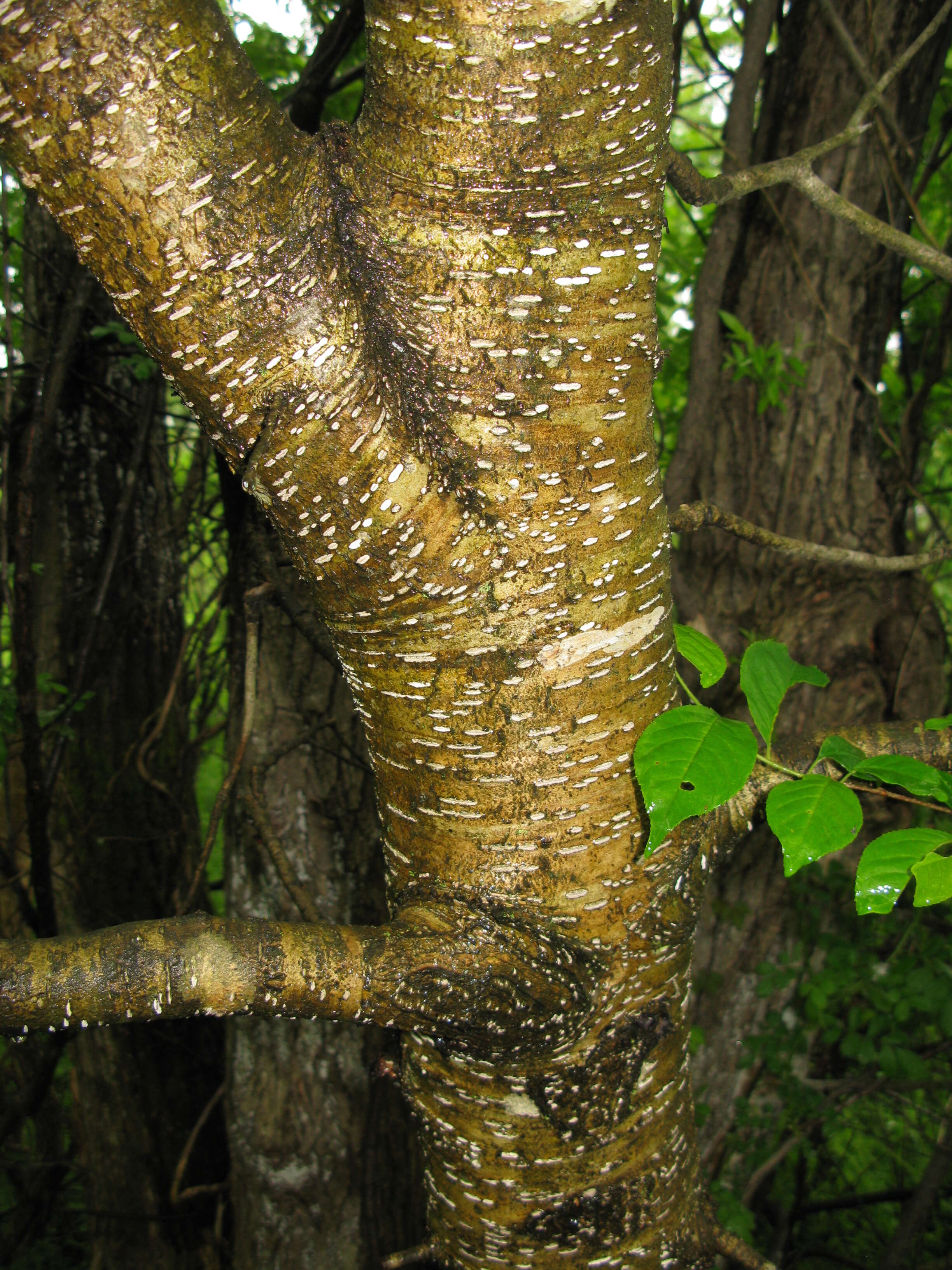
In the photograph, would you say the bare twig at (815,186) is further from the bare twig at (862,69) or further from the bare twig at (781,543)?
the bare twig at (781,543)

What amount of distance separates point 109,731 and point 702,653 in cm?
236

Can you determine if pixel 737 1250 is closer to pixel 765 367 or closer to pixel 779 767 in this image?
pixel 779 767

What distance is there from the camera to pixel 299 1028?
2.31m

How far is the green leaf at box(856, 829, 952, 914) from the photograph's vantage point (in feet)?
3.27

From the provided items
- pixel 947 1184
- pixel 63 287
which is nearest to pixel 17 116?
pixel 63 287

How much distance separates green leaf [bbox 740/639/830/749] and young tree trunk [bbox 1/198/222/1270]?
2038 mm

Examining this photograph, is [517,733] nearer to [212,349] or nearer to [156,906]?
[212,349]

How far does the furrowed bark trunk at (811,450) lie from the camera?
233 centimetres

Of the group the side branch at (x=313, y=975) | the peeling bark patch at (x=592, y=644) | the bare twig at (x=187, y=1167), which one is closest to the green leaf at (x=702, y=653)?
the peeling bark patch at (x=592, y=644)

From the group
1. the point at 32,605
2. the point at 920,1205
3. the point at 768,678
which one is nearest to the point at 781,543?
the point at 768,678

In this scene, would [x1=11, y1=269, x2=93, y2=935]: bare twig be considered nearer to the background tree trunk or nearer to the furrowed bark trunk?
the background tree trunk

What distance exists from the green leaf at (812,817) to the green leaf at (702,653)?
0.19 m

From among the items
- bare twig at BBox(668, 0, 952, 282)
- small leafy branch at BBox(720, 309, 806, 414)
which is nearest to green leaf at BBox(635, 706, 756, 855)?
bare twig at BBox(668, 0, 952, 282)

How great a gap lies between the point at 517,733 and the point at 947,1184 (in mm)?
3300
